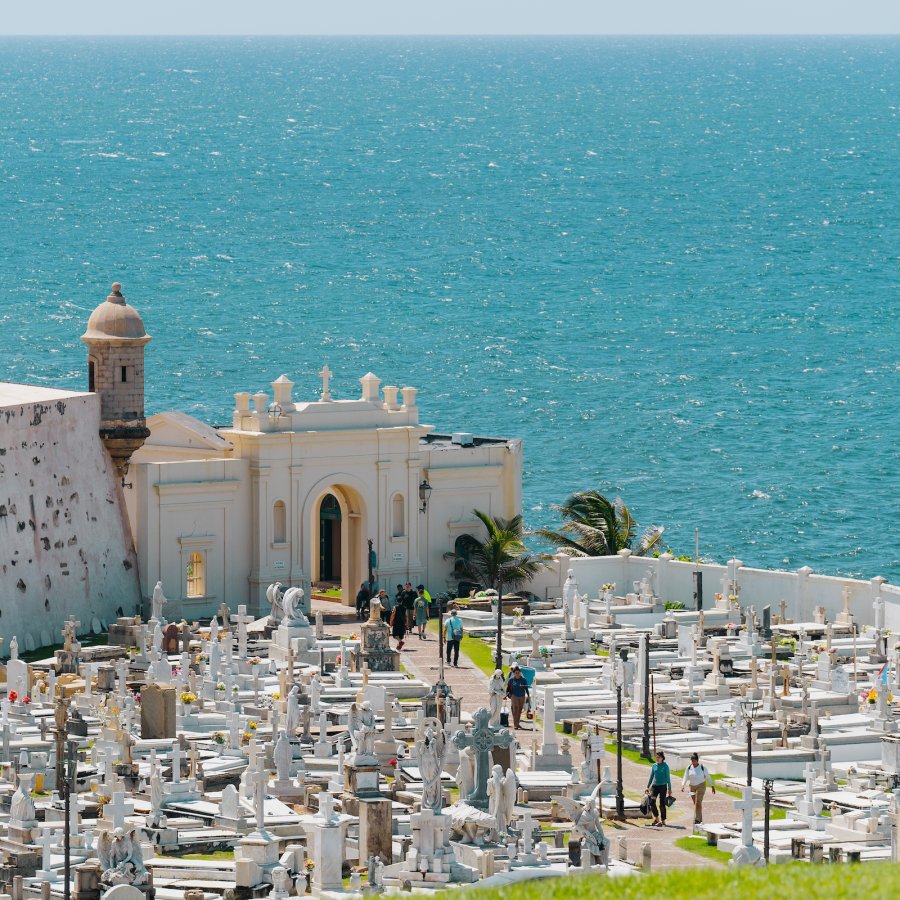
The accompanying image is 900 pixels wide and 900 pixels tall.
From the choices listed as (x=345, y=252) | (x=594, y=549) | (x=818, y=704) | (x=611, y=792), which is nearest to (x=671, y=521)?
(x=594, y=549)

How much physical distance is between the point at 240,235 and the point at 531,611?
336 feet

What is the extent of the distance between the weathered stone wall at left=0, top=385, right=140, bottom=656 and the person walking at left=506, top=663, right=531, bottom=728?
10587 millimetres

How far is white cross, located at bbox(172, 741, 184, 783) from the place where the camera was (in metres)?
46.2

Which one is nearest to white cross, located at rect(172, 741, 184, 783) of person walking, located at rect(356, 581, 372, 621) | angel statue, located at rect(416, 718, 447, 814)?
angel statue, located at rect(416, 718, 447, 814)

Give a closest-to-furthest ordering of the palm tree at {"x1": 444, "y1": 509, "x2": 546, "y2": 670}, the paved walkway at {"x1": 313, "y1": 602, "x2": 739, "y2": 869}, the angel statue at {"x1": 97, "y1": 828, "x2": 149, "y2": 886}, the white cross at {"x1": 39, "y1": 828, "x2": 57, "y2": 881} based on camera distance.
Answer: the angel statue at {"x1": 97, "y1": 828, "x2": 149, "y2": 886} → the white cross at {"x1": 39, "y1": 828, "x2": 57, "y2": 881} → the paved walkway at {"x1": 313, "y1": 602, "x2": 739, "y2": 869} → the palm tree at {"x1": 444, "y1": 509, "x2": 546, "y2": 670}

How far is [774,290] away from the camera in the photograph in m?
146

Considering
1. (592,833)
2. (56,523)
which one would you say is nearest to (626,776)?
(592,833)

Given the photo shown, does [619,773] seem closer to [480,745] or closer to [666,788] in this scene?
[666,788]

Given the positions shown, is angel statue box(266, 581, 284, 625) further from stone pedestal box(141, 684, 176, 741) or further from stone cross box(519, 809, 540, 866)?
stone cross box(519, 809, 540, 866)

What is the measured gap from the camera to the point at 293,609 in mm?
58562

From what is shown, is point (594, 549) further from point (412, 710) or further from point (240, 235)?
point (240, 235)

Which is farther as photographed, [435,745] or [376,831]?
[435,745]

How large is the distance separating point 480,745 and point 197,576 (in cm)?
2017

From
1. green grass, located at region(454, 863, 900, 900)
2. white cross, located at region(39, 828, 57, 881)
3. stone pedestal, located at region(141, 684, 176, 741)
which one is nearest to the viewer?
green grass, located at region(454, 863, 900, 900)
